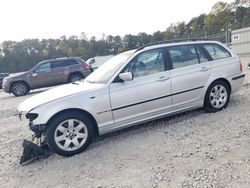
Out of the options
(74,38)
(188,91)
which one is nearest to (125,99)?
(188,91)

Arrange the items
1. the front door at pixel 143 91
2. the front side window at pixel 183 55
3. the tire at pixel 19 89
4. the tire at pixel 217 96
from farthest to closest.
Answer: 1. the tire at pixel 19 89
2. the tire at pixel 217 96
3. the front side window at pixel 183 55
4. the front door at pixel 143 91

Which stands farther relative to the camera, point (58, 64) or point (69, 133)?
point (58, 64)

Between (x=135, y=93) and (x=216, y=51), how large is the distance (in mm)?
2341

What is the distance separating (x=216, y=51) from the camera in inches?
228

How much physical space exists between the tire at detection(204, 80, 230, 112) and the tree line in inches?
1746

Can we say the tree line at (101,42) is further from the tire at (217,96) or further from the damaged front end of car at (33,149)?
the damaged front end of car at (33,149)

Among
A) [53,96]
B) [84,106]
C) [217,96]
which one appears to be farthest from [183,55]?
[53,96]

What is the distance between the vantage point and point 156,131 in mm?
4941

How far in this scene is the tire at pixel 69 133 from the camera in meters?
4.23

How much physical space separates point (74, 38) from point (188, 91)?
6024 centimetres

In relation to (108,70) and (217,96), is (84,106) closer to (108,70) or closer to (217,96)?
(108,70)

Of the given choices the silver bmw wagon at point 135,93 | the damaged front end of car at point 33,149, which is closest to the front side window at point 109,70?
the silver bmw wagon at point 135,93

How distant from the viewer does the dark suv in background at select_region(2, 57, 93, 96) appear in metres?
13.6

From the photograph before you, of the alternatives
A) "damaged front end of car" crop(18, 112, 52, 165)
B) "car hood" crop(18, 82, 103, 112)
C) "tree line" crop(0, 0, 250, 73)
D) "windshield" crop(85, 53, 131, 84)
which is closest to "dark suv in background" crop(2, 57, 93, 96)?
"windshield" crop(85, 53, 131, 84)
